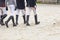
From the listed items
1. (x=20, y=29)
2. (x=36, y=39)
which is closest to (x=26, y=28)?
(x=20, y=29)

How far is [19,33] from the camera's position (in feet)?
28.9

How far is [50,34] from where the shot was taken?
8547 millimetres

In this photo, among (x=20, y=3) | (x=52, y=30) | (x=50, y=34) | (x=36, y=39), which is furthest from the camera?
(x=20, y=3)

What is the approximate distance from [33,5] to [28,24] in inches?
31.5

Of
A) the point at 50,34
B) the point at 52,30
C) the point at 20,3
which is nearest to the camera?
the point at 50,34

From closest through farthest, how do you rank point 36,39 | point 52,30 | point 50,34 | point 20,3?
1. point 36,39
2. point 50,34
3. point 52,30
4. point 20,3

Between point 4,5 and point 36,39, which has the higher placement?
point 4,5

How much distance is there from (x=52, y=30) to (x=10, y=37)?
1759 millimetres

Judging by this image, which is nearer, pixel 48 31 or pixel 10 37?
pixel 10 37

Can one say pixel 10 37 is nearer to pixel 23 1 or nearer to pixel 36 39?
pixel 36 39

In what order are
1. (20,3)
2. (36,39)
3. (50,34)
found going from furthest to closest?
1. (20,3)
2. (50,34)
3. (36,39)

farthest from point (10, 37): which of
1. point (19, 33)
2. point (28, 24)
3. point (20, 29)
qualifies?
point (28, 24)

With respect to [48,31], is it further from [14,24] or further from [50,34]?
[14,24]

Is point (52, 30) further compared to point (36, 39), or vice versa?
point (52, 30)
